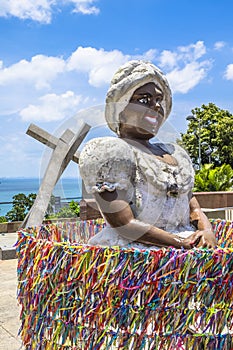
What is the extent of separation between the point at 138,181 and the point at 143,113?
0.41m

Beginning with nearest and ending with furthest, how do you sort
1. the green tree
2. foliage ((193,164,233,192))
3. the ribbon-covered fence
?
the ribbon-covered fence
foliage ((193,164,233,192))
the green tree

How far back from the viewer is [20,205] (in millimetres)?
11508

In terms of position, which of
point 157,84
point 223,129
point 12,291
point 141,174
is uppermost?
point 223,129

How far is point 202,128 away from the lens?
29938 mm

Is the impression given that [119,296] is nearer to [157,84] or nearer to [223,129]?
[157,84]

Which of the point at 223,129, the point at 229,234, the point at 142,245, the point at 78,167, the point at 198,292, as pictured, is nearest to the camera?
the point at 198,292

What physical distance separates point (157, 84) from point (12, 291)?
10.7 feet

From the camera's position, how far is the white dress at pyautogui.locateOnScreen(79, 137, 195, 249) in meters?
2.17

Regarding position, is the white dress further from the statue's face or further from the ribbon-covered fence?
the ribbon-covered fence

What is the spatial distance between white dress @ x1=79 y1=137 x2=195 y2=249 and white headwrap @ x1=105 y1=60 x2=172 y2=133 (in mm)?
250

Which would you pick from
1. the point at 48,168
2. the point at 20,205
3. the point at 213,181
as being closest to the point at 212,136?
the point at 213,181

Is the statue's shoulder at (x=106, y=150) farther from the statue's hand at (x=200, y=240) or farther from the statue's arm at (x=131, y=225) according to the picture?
the statue's hand at (x=200, y=240)

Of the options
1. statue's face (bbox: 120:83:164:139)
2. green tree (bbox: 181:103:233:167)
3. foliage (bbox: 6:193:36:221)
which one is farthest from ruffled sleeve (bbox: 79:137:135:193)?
green tree (bbox: 181:103:233:167)

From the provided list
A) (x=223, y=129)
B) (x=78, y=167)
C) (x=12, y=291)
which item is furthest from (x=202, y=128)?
(x=78, y=167)
